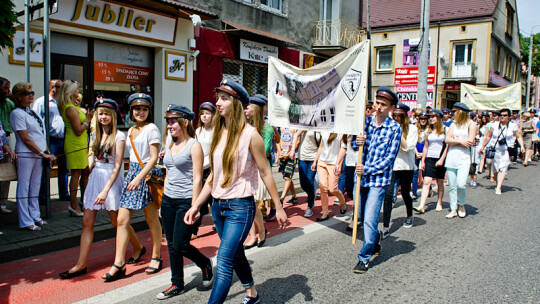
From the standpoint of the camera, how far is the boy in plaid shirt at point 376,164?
14.9 ft

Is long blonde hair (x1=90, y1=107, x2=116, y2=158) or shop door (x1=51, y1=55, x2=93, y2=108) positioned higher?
shop door (x1=51, y1=55, x2=93, y2=108)

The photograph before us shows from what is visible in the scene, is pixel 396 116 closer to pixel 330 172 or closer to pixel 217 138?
pixel 330 172

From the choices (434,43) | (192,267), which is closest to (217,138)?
(192,267)

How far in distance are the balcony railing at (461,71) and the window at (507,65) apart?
869 cm

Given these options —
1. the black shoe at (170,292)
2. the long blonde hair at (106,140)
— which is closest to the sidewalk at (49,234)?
the long blonde hair at (106,140)

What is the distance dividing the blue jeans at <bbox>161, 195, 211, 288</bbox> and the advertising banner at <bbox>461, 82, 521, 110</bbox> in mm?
14617

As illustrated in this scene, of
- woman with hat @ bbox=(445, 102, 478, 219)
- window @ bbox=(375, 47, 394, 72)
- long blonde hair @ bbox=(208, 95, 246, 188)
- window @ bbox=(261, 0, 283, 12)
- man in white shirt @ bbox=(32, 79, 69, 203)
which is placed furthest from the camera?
window @ bbox=(375, 47, 394, 72)

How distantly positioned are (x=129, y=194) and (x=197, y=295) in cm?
119

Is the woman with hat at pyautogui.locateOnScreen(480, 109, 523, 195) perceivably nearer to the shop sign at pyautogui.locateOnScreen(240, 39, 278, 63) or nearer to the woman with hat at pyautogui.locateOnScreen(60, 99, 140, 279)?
the shop sign at pyautogui.locateOnScreen(240, 39, 278, 63)

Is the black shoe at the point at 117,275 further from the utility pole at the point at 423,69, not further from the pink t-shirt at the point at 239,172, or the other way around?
the utility pole at the point at 423,69

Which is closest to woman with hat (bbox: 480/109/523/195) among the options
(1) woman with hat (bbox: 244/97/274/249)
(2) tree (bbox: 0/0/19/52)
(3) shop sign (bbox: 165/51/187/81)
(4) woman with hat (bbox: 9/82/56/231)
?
(1) woman with hat (bbox: 244/97/274/249)

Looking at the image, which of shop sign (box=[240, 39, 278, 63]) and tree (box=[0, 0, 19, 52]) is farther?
shop sign (box=[240, 39, 278, 63])

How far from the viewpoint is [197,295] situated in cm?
392

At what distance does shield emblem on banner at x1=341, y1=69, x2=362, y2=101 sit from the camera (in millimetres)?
4742
